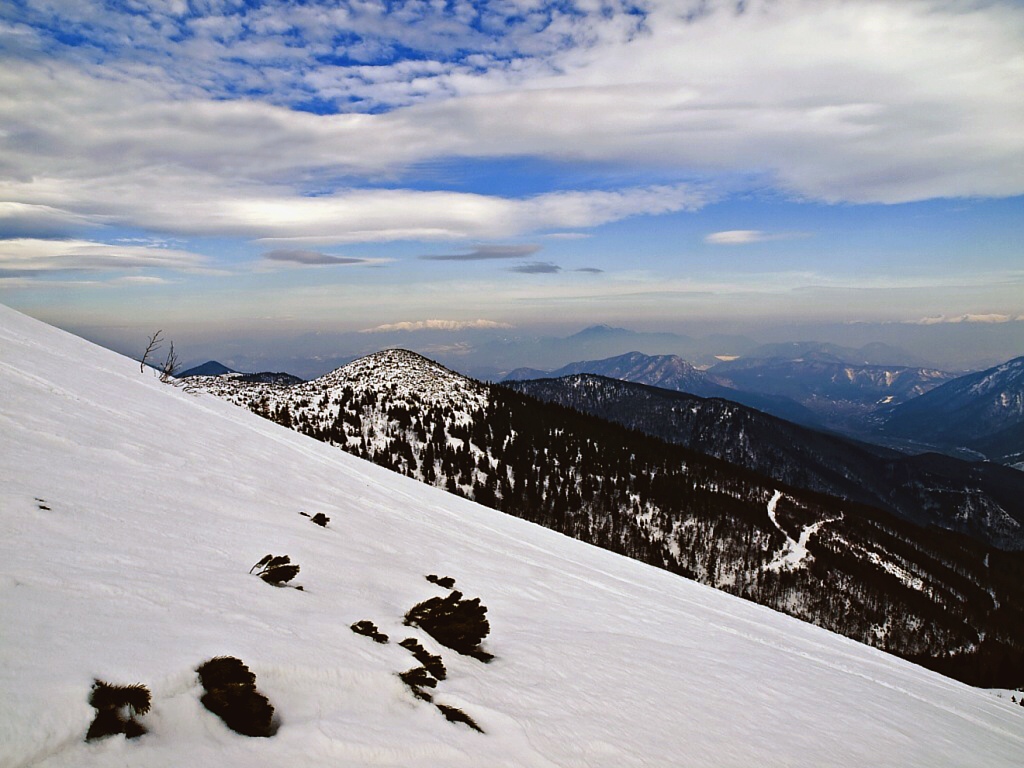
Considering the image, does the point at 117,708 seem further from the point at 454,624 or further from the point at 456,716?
the point at 454,624

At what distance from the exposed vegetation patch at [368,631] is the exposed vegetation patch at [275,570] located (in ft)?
3.91

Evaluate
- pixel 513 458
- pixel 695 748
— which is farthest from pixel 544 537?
pixel 513 458

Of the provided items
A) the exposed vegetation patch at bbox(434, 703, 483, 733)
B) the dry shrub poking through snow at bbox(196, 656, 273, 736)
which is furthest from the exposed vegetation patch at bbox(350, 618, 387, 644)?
the dry shrub poking through snow at bbox(196, 656, 273, 736)

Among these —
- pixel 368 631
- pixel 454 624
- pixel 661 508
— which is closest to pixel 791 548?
pixel 661 508

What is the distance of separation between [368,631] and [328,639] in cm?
61

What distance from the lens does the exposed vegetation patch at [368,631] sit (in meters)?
6.00

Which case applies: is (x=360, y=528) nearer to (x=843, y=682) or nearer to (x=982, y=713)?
(x=843, y=682)

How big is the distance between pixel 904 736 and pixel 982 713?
713cm

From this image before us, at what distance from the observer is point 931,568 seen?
5846 inches

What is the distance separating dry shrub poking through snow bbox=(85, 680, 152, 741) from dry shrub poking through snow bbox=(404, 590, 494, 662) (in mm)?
3763

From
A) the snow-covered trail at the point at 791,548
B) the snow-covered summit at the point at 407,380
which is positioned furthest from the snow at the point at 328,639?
the snow-covered summit at the point at 407,380

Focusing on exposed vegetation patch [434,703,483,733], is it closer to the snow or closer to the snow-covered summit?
the snow

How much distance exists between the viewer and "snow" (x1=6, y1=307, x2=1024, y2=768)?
382cm

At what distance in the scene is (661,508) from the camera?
5002 inches
